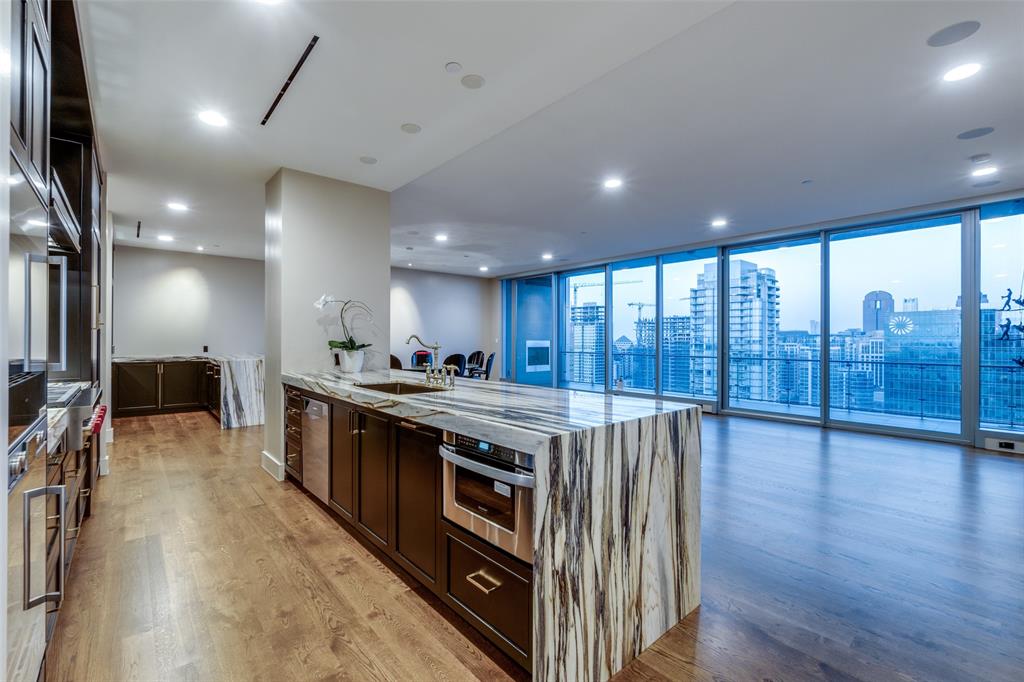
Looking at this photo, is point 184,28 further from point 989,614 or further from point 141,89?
point 989,614

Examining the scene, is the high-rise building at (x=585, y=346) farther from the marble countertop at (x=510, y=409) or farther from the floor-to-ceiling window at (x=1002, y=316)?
the marble countertop at (x=510, y=409)

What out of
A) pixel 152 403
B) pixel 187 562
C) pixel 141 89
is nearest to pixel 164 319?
pixel 152 403

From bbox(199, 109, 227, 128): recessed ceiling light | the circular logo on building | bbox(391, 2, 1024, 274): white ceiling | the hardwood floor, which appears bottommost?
the hardwood floor

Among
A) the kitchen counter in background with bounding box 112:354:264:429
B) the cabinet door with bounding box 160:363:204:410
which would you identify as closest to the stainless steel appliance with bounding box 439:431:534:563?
the kitchen counter in background with bounding box 112:354:264:429

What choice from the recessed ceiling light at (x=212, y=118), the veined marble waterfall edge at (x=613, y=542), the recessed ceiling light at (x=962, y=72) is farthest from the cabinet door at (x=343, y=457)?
the recessed ceiling light at (x=962, y=72)

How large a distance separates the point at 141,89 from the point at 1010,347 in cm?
820

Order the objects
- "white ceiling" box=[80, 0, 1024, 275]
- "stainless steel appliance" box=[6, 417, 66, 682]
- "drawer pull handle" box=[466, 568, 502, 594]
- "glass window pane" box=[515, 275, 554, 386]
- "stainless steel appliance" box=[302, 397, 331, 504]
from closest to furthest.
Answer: "stainless steel appliance" box=[6, 417, 66, 682]
"drawer pull handle" box=[466, 568, 502, 594]
"white ceiling" box=[80, 0, 1024, 275]
"stainless steel appliance" box=[302, 397, 331, 504]
"glass window pane" box=[515, 275, 554, 386]

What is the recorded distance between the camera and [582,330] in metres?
9.93

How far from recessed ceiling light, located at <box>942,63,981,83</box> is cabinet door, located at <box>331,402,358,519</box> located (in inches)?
162

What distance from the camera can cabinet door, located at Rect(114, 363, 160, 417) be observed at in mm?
6820

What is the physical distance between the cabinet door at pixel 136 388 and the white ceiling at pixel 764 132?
4755mm

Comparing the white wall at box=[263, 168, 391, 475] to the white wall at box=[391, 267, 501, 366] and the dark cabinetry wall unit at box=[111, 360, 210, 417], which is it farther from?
the white wall at box=[391, 267, 501, 366]

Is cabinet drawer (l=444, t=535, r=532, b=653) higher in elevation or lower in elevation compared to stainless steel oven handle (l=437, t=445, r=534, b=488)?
lower

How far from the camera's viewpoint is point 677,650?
1849mm
